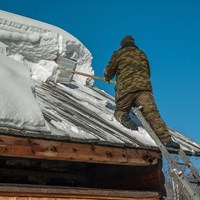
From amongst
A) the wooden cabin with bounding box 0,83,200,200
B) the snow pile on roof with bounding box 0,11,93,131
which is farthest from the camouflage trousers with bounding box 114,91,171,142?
the snow pile on roof with bounding box 0,11,93,131

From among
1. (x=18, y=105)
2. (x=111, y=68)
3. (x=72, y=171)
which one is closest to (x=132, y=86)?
(x=111, y=68)

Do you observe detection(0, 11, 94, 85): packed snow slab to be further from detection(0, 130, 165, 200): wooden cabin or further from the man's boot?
detection(0, 130, 165, 200): wooden cabin

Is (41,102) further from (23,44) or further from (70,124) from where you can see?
(23,44)

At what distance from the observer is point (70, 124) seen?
3998 mm

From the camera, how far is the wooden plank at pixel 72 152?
3.30 meters

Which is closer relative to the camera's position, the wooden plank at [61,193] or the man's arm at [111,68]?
the wooden plank at [61,193]

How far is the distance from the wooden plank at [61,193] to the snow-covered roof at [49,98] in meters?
0.52

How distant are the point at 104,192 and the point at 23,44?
4.19 metres

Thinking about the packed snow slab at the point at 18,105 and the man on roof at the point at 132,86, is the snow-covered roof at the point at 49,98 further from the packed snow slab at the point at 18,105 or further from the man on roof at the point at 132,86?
the man on roof at the point at 132,86

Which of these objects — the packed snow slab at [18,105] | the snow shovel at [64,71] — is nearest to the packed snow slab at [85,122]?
the packed snow slab at [18,105]

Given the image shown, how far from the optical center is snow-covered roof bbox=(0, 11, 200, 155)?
343cm

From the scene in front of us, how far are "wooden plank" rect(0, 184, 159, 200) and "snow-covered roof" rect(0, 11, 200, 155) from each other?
522 mm

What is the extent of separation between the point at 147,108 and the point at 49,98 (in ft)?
4.80

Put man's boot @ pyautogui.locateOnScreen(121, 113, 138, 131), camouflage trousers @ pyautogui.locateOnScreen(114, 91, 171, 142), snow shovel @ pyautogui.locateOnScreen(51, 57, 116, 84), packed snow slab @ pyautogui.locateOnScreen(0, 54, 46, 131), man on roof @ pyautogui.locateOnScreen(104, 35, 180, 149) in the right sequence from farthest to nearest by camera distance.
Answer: snow shovel @ pyautogui.locateOnScreen(51, 57, 116, 84)
man's boot @ pyautogui.locateOnScreen(121, 113, 138, 131)
man on roof @ pyautogui.locateOnScreen(104, 35, 180, 149)
camouflage trousers @ pyautogui.locateOnScreen(114, 91, 171, 142)
packed snow slab @ pyautogui.locateOnScreen(0, 54, 46, 131)
